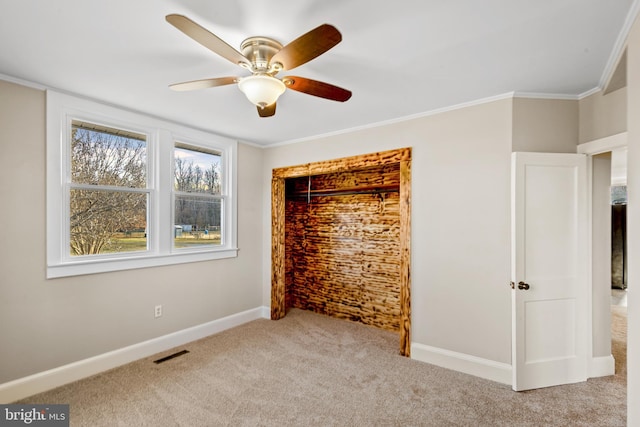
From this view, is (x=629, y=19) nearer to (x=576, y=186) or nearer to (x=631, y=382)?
(x=576, y=186)

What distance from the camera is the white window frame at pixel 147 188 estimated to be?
8.67 feet

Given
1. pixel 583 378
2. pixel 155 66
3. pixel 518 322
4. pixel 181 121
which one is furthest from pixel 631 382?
pixel 181 121

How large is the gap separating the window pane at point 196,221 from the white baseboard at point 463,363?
2809 millimetres

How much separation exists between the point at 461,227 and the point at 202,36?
264cm

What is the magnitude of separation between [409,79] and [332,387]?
2660 mm

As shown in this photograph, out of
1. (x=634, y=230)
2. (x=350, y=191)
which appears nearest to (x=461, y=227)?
(x=634, y=230)

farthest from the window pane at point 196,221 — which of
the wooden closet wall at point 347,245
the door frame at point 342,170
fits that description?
Answer: the wooden closet wall at point 347,245

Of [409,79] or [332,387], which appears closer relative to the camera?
[409,79]

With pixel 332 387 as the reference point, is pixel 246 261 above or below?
above

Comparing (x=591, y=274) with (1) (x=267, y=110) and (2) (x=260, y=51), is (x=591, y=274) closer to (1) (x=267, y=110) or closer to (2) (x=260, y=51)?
(1) (x=267, y=110)

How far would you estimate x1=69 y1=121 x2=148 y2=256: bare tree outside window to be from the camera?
9.38ft

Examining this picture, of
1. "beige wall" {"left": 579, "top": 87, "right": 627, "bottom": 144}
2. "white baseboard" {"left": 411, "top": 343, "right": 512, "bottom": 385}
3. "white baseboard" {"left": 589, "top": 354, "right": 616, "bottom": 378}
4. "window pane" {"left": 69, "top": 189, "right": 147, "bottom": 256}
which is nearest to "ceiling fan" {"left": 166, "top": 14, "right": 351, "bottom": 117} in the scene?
"window pane" {"left": 69, "top": 189, "right": 147, "bottom": 256}

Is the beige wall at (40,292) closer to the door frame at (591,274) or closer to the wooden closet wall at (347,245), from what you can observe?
the wooden closet wall at (347,245)

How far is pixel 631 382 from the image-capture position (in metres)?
1.58
